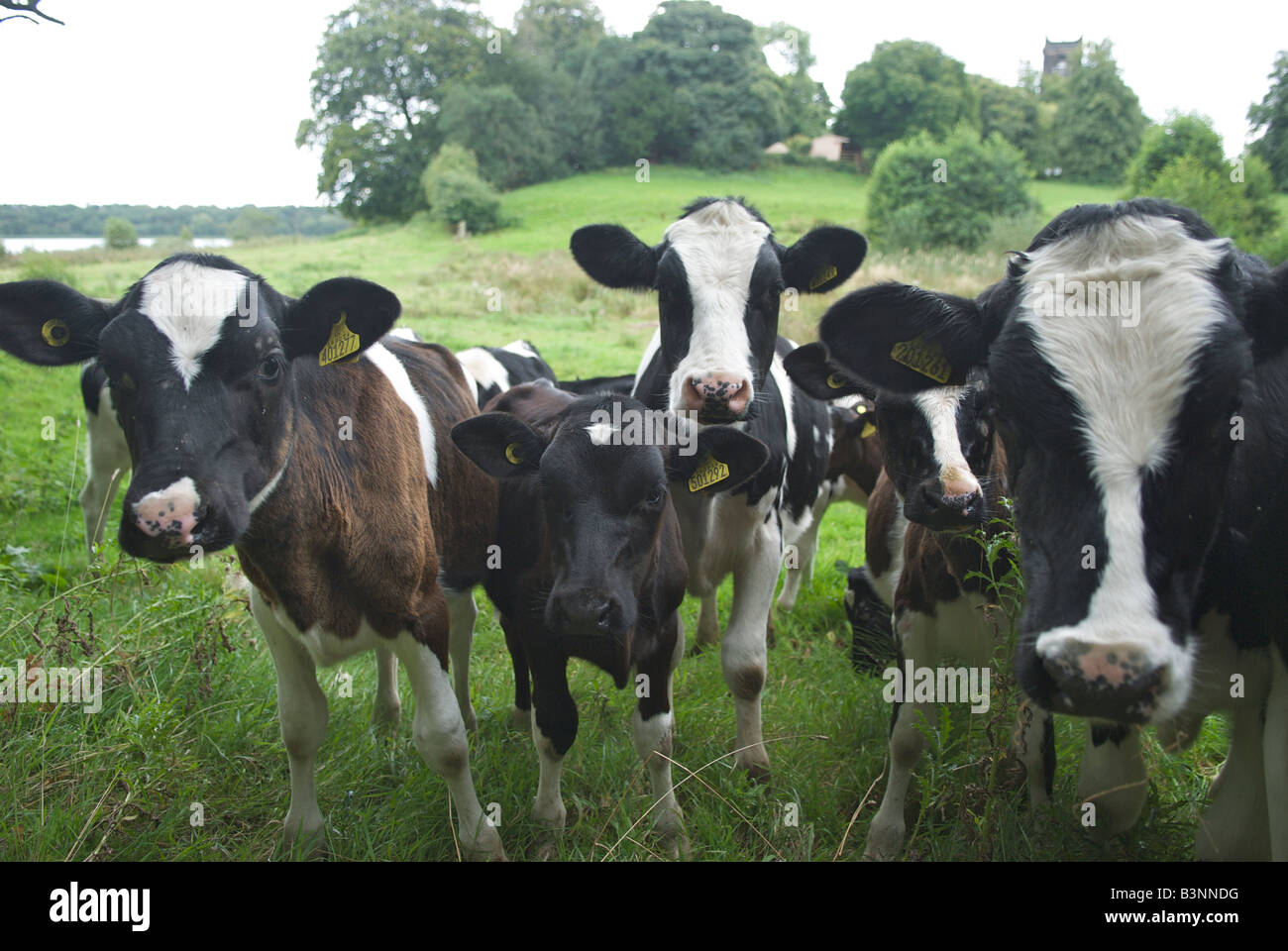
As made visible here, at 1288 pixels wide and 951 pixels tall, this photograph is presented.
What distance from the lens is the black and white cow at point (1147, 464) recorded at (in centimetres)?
216

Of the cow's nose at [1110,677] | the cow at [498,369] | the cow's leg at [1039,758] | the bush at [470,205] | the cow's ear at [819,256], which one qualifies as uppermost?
the bush at [470,205]

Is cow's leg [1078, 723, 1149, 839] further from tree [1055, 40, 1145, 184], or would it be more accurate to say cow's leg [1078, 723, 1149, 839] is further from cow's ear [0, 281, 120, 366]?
tree [1055, 40, 1145, 184]

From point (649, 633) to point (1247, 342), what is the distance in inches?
96.8

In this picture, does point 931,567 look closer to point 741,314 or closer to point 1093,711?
point 741,314

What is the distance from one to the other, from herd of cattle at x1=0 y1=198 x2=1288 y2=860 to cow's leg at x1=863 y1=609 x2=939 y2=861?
12mm

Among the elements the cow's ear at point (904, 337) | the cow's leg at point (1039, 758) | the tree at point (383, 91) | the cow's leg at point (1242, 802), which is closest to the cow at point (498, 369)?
the cow's ear at point (904, 337)

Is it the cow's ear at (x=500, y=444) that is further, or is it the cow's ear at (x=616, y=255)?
the cow's ear at (x=616, y=255)

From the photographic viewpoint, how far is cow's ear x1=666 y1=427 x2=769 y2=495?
3.91 meters

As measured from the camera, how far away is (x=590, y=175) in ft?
159

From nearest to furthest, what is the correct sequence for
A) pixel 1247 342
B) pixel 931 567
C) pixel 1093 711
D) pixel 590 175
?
pixel 1093 711 → pixel 1247 342 → pixel 931 567 → pixel 590 175

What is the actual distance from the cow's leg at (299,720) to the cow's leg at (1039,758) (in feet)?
9.82

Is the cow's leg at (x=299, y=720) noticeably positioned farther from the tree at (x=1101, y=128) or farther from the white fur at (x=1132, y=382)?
the tree at (x=1101, y=128)
